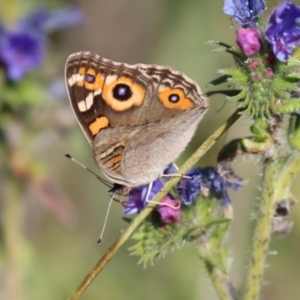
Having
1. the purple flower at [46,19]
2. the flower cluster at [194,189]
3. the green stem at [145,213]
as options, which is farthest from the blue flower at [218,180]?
the purple flower at [46,19]

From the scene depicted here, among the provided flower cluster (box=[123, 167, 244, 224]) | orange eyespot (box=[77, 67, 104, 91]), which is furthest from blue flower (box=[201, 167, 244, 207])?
orange eyespot (box=[77, 67, 104, 91])

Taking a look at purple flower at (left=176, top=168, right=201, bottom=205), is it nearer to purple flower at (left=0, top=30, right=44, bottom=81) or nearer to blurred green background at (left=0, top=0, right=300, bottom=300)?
blurred green background at (left=0, top=0, right=300, bottom=300)

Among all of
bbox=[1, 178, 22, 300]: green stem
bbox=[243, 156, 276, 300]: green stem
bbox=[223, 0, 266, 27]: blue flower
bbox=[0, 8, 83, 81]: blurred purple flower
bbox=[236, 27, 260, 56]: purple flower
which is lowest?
bbox=[1, 178, 22, 300]: green stem

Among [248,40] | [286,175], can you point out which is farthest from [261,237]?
[248,40]

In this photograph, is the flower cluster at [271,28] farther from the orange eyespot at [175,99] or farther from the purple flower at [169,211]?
the purple flower at [169,211]

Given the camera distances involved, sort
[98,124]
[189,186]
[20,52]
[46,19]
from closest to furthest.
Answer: [189,186] → [98,124] → [20,52] → [46,19]

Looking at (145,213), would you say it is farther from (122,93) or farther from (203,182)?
(122,93)

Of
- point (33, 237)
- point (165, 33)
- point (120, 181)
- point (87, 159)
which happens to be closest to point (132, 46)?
point (165, 33)
